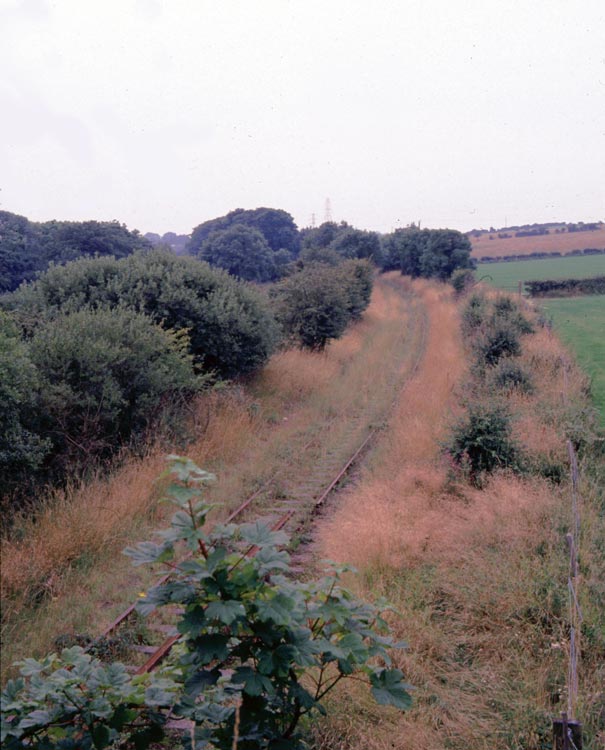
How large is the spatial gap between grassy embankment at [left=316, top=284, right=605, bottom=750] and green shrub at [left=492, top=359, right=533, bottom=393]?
3256 mm

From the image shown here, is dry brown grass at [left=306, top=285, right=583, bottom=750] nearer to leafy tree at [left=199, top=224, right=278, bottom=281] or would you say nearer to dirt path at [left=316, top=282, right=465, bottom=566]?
dirt path at [left=316, top=282, right=465, bottom=566]

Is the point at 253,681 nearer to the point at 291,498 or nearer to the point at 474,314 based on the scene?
the point at 291,498

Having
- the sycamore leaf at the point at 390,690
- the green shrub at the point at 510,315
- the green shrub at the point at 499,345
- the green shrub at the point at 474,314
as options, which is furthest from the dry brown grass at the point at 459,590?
the green shrub at the point at 474,314

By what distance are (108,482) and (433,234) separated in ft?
180

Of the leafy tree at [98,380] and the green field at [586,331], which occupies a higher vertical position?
the leafy tree at [98,380]

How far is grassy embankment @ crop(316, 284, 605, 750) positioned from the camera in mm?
4762

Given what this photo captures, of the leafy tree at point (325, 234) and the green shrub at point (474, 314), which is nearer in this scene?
the green shrub at point (474, 314)

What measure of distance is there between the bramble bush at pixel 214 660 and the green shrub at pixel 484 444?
7.50 m

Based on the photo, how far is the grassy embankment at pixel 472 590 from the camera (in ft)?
15.6

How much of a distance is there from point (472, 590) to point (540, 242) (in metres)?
117

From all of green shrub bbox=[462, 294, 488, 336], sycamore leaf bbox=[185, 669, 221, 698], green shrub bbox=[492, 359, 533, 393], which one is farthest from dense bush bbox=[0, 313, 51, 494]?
green shrub bbox=[462, 294, 488, 336]

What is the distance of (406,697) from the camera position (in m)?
2.98

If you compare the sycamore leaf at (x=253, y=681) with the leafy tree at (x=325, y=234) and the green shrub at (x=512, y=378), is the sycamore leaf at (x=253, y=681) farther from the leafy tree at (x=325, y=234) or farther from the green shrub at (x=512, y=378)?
the leafy tree at (x=325, y=234)

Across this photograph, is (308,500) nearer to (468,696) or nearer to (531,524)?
(531,524)
